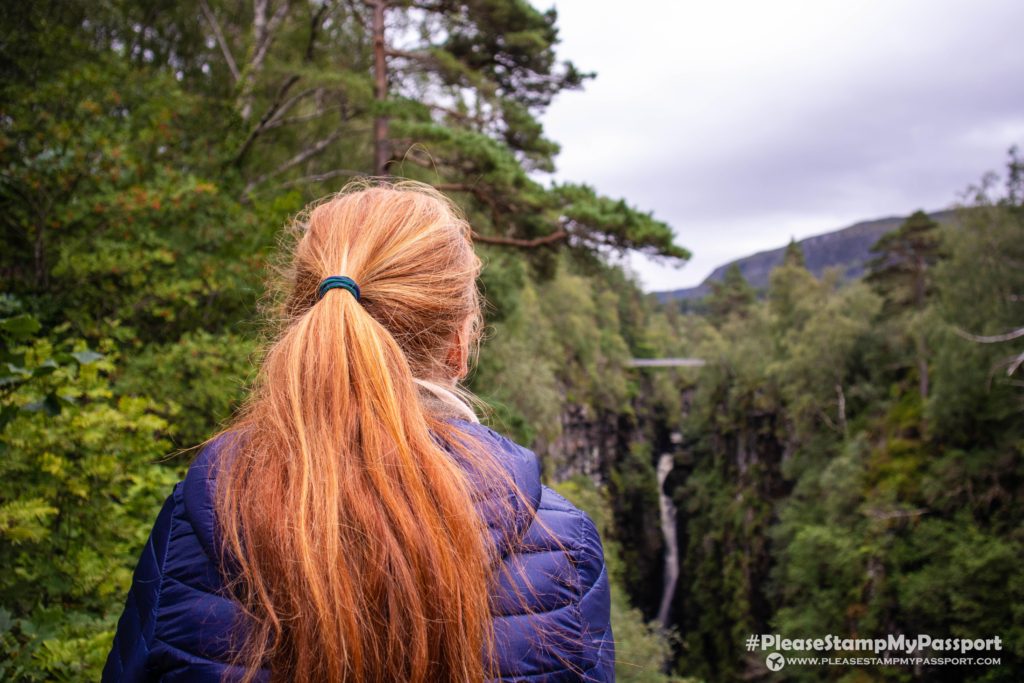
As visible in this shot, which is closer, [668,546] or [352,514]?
[352,514]

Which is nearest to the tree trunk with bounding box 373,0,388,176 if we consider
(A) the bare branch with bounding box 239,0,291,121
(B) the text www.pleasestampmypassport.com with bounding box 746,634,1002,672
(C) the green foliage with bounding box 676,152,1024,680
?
(A) the bare branch with bounding box 239,0,291,121

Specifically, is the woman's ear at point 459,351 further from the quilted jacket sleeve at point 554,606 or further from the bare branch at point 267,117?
the bare branch at point 267,117

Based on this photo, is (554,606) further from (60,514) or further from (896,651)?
(896,651)

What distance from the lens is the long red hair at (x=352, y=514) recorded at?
91cm

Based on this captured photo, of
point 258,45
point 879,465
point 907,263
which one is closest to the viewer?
point 258,45

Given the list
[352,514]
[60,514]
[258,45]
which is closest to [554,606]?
[352,514]

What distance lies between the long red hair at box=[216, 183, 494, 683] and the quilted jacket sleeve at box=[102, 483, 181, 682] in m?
0.13

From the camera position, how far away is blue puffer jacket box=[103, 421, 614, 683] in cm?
96

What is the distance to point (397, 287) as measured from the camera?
1.21 m

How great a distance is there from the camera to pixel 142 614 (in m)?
1.00

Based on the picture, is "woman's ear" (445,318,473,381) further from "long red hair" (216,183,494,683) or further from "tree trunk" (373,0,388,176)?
"tree trunk" (373,0,388,176)

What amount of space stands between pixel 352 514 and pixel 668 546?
129 ft

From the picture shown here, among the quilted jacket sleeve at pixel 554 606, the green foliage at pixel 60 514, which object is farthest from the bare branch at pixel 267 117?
the quilted jacket sleeve at pixel 554 606

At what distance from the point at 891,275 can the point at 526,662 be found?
3182 centimetres
